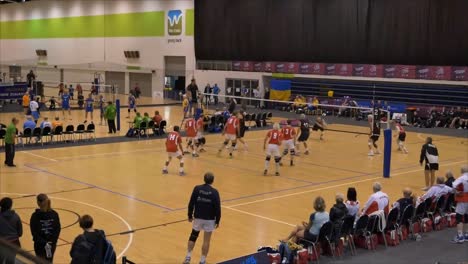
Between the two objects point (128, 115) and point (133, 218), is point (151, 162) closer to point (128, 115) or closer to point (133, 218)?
point (133, 218)

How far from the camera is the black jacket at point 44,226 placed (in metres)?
9.73

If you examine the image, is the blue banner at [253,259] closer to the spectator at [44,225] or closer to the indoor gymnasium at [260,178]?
the indoor gymnasium at [260,178]

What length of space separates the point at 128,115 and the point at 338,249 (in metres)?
31.7

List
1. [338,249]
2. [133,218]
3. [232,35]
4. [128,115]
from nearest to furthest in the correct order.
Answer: [338,249], [133,218], [232,35], [128,115]

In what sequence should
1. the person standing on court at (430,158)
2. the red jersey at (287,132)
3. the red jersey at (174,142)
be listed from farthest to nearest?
1. the red jersey at (287,132)
2. the red jersey at (174,142)
3. the person standing on court at (430,158)

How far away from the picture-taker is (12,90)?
4388 centimetres

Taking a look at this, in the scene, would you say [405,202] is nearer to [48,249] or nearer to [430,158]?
[430,158]

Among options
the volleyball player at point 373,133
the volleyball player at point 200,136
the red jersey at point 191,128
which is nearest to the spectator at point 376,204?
the red jersey at point 191,128

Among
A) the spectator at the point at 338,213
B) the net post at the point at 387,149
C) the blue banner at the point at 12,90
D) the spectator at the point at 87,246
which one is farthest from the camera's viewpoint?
the blue banner at the point at 12,90

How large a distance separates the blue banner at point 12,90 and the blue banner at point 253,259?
36.7m

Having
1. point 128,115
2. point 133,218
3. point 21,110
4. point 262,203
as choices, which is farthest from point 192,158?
point 21,110

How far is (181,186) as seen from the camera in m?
20.4

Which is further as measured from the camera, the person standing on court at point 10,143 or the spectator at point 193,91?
the spectator at point 193,91

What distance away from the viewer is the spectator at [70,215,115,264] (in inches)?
345
